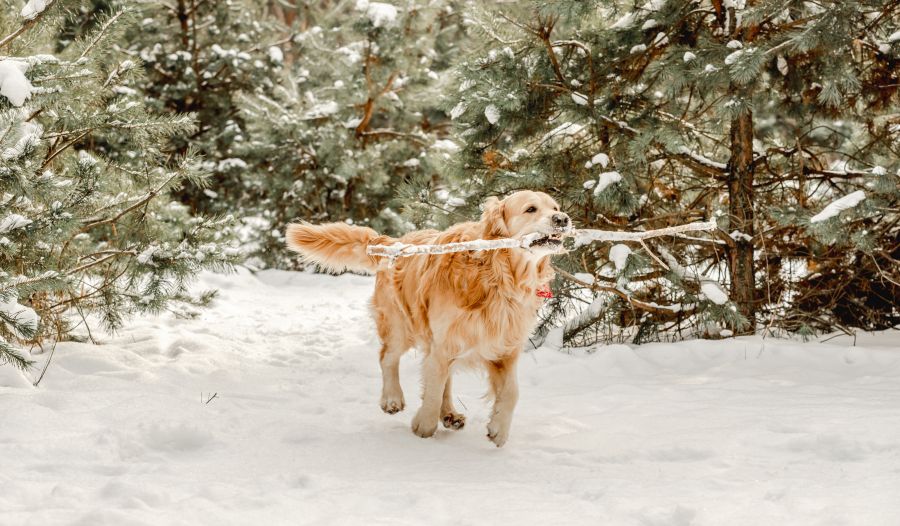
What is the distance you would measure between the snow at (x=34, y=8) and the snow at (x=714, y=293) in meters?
4.64

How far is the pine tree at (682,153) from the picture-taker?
516 cm

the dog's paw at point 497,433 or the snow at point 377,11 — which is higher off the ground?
the snow at point 377,11

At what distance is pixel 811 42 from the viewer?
14.4ft

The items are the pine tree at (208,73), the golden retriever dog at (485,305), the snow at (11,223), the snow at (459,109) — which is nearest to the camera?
the golden retriever dog at (485,305)

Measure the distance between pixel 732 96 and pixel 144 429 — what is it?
A: 4156mm

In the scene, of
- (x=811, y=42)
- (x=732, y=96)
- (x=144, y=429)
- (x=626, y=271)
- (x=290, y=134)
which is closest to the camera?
(x=144, y=429)

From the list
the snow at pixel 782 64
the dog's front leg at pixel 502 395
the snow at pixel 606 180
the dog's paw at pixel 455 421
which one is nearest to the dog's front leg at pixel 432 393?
the dog's paw at pixel 455 421

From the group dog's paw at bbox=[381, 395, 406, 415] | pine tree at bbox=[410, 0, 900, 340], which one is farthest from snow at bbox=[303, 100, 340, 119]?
dog's paw at bbox=[381, 395, 406, 415]

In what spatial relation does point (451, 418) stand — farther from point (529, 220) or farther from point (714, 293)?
point (714, 293)

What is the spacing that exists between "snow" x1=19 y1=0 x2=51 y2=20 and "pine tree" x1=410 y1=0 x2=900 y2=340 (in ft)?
9.32

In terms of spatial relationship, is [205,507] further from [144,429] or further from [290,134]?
[290,134]

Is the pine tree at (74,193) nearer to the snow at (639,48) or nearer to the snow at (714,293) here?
the snow at (639,48)

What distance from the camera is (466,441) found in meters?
3.86

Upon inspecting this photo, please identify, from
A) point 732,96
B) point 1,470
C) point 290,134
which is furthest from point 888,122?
point 290,134
